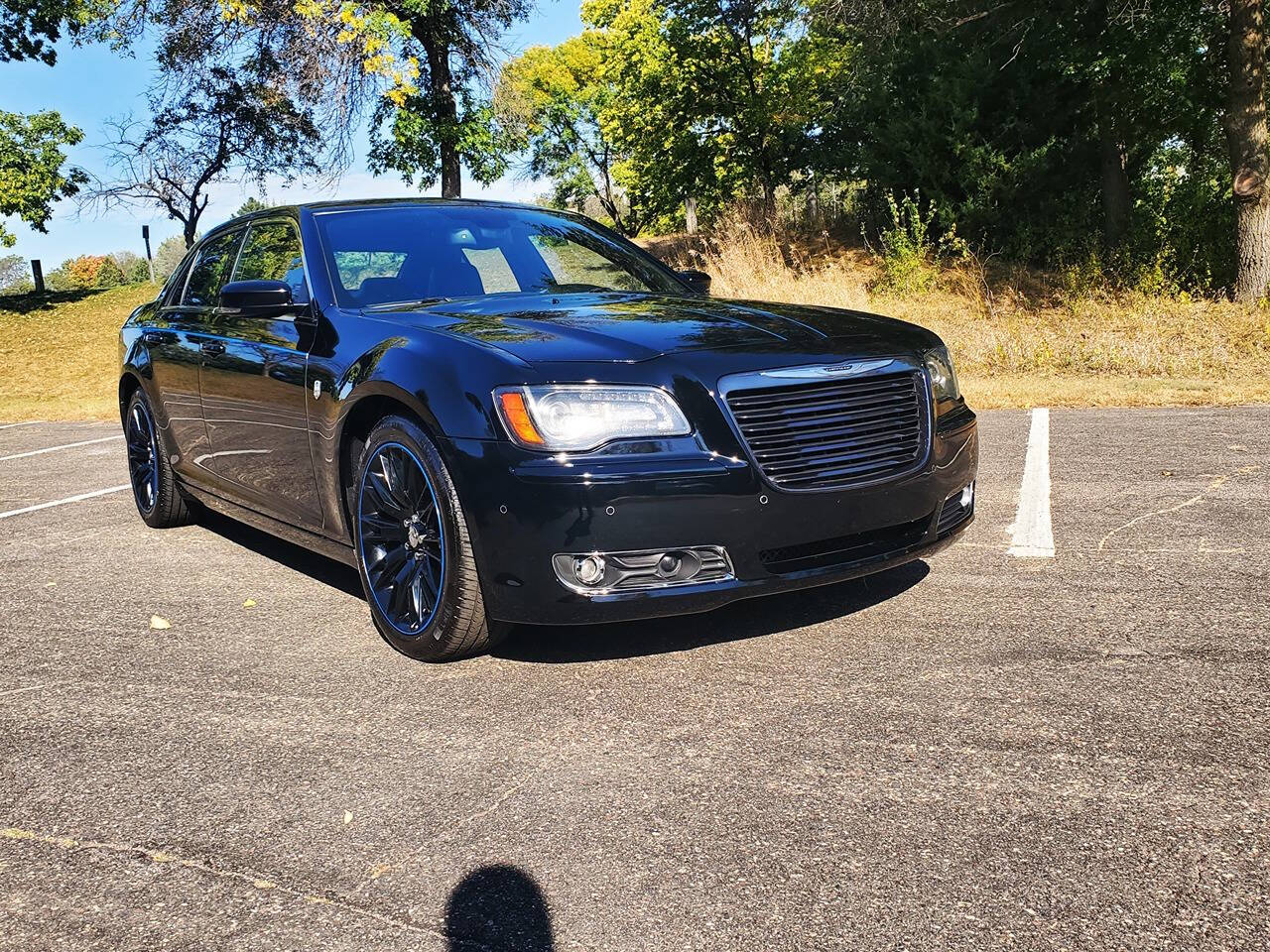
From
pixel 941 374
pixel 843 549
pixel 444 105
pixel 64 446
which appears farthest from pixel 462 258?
pixel 444 105

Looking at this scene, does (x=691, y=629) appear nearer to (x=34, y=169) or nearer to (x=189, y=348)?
(x=189, y=348)

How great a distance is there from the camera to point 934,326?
48.9ft

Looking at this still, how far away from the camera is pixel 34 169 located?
33125 millimetres

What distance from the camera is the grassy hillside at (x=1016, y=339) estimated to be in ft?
34.9

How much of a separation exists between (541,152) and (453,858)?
2216 inches

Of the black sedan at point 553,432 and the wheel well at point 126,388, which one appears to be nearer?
the black sedan at point 553,432

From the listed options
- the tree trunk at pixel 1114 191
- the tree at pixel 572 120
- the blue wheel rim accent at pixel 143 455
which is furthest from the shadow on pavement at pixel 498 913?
the tree at pixel 572 120

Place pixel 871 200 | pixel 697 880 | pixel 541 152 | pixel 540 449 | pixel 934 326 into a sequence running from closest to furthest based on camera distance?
pixel 697 880 → pixel 540 449 → pixel 934 326 → pixel 871 200 → pixel 541 152

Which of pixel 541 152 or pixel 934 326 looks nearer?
pixel 934 326

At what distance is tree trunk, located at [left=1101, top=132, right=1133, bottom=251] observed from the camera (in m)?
18.5

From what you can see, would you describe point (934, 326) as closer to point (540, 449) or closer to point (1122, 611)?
point (1122, 611)

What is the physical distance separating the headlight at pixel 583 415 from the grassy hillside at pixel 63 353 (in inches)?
423

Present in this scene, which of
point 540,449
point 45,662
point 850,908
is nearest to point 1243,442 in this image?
point 540,449

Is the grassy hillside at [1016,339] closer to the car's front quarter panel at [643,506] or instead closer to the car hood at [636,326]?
the car hood at [636,326]
